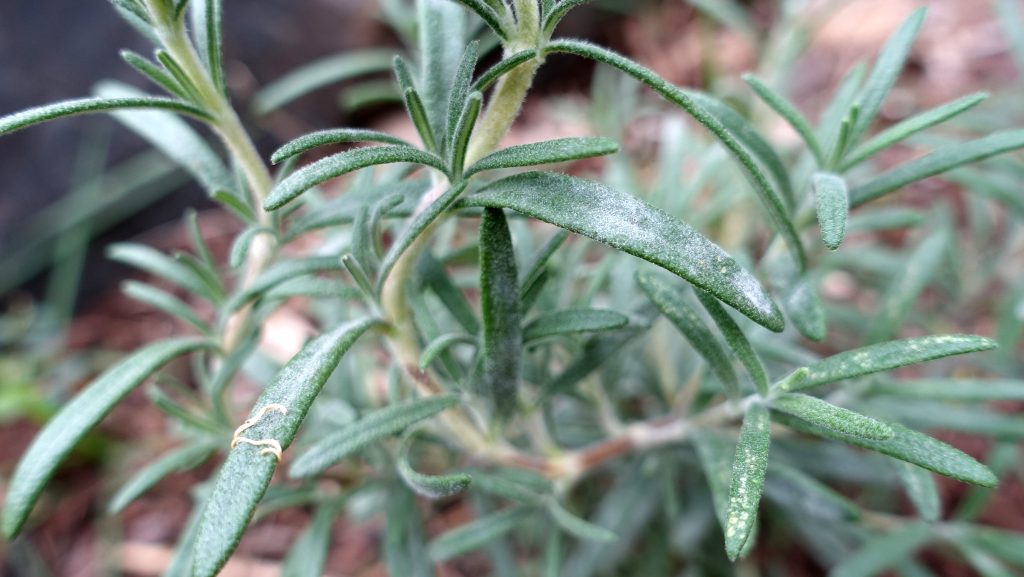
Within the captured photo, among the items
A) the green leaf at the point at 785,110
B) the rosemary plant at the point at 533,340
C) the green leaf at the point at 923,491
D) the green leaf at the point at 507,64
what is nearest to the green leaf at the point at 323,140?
the rosemary plant at the point at 533,340

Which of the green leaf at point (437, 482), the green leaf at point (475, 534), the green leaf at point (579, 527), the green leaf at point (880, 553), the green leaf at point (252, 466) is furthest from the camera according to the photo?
the green leaf at point (880, 553)

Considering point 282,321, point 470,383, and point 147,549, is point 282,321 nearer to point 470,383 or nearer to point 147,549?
point 147,549

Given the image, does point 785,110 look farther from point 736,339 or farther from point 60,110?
point 60,110

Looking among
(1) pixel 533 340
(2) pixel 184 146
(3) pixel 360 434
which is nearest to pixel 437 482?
(3) pixel 360 434

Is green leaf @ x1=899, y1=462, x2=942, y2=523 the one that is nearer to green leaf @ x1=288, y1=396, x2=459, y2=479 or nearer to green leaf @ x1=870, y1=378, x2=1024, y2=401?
green leaf @ x1=870, y1=378, x2=1024, y2=401

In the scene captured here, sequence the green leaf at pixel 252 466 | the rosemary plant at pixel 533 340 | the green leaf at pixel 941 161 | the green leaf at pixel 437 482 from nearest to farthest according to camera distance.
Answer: the green leaf at pixel 252 466 → the rosemary plant at pixel 533 340 → the green leaf at pixel 437 482 → the green leaf at pixel 941 161

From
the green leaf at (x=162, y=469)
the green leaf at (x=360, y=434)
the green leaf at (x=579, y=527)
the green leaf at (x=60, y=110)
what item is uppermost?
the green leaf at (x=60, y=110)

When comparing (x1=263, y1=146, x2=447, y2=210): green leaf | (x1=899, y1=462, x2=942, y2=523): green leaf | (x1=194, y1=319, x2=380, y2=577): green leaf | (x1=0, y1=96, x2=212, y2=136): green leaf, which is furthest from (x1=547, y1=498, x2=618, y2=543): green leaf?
(x1=0, y1=96, x2=212, y2=136): green leaf

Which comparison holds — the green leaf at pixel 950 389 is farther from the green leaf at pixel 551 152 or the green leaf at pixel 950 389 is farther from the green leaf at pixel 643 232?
the green leaf at pixel 551 152
